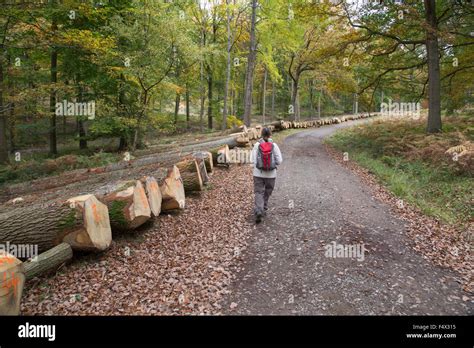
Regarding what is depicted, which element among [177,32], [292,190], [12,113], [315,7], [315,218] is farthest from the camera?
[12,113]

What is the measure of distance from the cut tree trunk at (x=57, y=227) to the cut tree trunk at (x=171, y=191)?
192 centimetres

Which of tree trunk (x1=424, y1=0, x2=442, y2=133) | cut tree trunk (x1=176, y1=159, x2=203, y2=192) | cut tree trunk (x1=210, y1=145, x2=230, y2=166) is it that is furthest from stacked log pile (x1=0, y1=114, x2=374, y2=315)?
tree trunk (x1=424, y1=0, x2=442, y2=133)

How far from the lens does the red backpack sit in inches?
255

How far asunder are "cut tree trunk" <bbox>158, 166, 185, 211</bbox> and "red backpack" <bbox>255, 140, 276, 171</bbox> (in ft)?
6.75

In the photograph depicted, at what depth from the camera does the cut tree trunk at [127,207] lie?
524 cm

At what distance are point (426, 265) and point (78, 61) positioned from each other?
17.2 metres

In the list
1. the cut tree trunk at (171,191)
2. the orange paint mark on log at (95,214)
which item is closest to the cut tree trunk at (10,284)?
the orange paint mark on log at (95,214)

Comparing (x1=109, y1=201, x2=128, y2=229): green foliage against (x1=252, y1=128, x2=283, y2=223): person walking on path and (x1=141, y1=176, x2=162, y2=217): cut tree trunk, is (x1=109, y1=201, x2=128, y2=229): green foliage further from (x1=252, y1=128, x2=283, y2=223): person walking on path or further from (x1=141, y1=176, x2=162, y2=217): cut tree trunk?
(x1=252, y1=128, x2=283, y2=223): person walking on path

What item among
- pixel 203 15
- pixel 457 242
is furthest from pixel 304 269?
pixel 203 15

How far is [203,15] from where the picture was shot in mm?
24281

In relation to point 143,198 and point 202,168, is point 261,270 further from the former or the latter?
point 202,168
